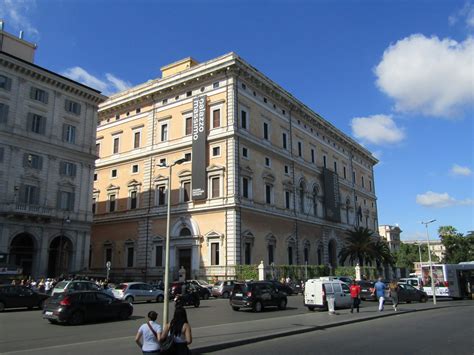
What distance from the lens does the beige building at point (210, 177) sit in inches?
1750

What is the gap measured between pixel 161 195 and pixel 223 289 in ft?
52.4

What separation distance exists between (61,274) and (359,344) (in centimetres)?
3457

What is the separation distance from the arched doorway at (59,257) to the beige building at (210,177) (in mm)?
8426

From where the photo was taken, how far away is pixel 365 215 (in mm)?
78188

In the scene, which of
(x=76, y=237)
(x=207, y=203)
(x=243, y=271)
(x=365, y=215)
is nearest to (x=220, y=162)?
(x=207, y=203)

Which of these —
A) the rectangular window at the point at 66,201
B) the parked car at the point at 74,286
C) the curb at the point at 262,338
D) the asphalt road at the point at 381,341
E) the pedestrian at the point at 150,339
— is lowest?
the asphalt road at the point at 381,341

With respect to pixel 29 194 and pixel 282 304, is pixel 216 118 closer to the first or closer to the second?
pixel 29 194

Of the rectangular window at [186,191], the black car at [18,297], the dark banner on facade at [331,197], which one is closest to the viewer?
the black car at [18,297]

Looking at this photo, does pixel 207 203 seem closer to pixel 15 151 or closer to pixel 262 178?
pixel 262 178

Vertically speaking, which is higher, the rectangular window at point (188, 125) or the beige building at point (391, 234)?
the rectangular window at point (188, 125)

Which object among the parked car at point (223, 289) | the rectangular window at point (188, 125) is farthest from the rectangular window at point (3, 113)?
the parked car at point (223, 289)

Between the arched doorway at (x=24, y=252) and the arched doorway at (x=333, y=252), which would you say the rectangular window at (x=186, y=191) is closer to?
the arched doorway at (x=24, y=252)

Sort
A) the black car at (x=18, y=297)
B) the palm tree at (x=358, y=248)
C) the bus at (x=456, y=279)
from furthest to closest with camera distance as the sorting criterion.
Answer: the palm tree at (x=358, y=248) → the bus at (x=456, y=279) → the black car at (x=18, y=297)

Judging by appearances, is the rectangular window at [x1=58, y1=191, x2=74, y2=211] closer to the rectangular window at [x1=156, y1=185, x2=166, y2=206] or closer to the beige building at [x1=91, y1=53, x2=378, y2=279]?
the beige building at [x1=91, y1=53, x2=378, y2=279]
